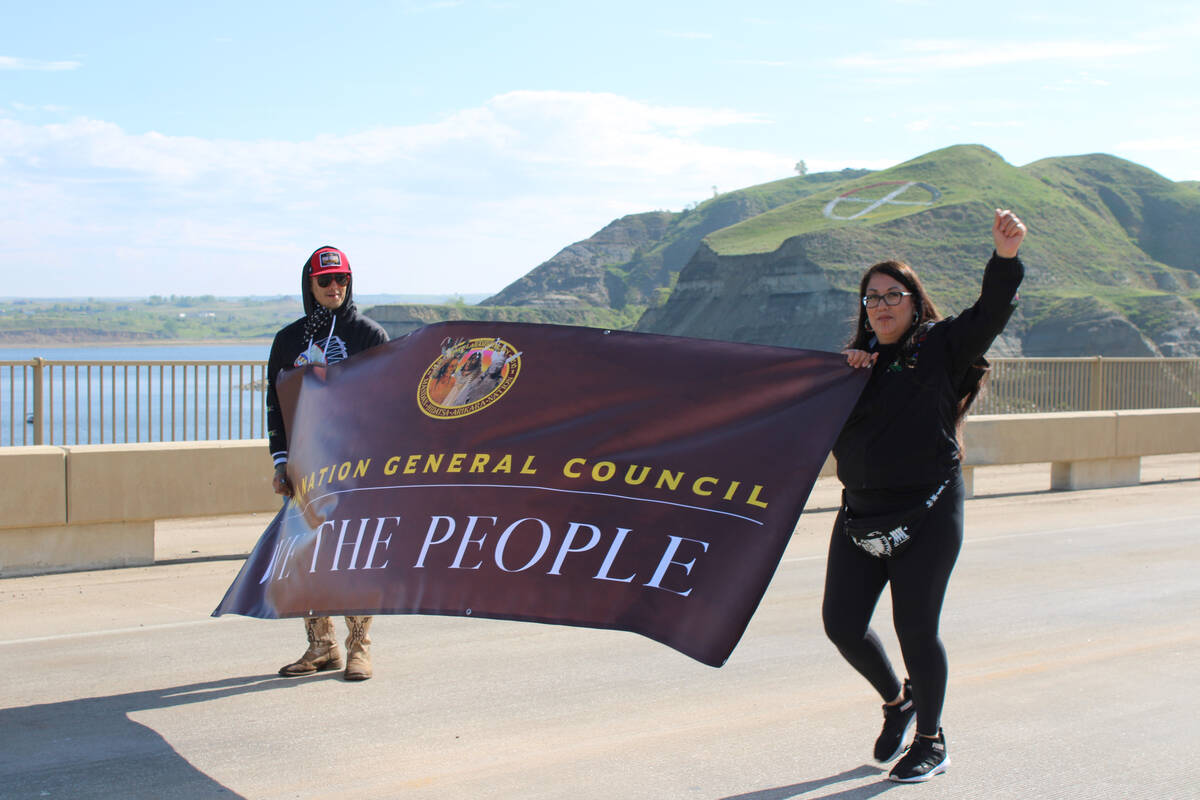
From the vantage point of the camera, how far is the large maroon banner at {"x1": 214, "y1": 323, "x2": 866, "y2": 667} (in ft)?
14.0

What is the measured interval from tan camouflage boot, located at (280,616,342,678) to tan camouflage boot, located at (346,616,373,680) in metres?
0.15

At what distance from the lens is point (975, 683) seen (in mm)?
A: 5965

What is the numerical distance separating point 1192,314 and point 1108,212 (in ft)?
180

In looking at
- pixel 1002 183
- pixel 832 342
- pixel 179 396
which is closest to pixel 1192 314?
pixel 832 342

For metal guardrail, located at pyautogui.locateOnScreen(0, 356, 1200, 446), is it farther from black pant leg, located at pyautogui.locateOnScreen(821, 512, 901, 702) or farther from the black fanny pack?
the black fanny pack

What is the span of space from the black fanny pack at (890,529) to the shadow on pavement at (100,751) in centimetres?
254

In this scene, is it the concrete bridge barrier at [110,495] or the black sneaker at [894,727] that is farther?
the concrete bridge barrier at [110,495]

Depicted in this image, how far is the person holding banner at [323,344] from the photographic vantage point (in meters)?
5.96

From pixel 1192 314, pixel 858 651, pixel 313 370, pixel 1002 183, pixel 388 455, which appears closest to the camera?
pixel 858 651

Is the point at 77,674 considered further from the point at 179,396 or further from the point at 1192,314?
the point at 1192,314

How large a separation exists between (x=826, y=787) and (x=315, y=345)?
334cm

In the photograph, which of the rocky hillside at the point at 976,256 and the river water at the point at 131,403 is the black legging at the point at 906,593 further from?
the rocky hillside at the point at 976,256

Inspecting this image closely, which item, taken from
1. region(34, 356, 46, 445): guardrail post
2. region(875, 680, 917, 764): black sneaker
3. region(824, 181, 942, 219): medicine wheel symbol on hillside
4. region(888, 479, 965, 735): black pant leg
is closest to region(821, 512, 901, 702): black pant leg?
region(888, 479, 965, 735): black pant leg

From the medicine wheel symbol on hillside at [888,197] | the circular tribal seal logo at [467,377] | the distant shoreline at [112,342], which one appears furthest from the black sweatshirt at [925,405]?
the medicine wheel symbol on hillside at [888,197]
